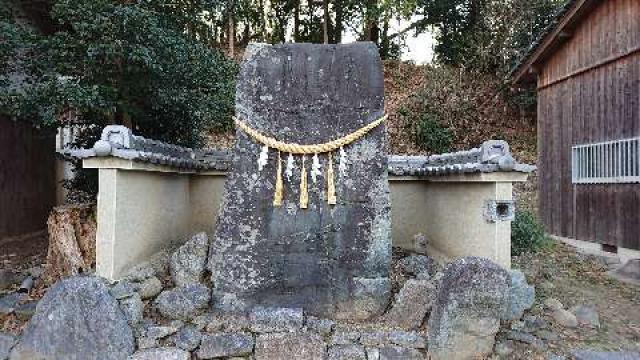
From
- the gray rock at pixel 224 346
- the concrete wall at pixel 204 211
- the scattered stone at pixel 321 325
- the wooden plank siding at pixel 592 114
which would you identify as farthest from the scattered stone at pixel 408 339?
the wooden plank siding at pixel 592 114

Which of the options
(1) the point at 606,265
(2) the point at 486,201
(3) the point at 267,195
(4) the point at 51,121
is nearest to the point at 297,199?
(3) the point at 267,195

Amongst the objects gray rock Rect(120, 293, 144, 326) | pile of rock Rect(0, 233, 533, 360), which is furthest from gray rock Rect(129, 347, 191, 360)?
gray rock Rect(120, 293, 144, 326)

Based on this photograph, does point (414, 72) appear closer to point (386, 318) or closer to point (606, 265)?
point (606, 265)

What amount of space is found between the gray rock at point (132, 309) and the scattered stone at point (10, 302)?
200cm

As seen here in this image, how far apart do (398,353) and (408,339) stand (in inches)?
7.4

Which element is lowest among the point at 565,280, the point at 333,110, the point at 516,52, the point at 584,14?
the point at 565,280

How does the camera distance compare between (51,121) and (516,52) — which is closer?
(51,121)

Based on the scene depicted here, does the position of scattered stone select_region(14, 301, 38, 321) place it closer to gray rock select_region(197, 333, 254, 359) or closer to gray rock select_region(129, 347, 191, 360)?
gray rock select_region(129, 347, 191, 360)

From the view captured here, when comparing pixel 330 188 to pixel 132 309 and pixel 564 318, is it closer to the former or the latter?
pixel 132 309

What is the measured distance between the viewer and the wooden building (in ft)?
31.5

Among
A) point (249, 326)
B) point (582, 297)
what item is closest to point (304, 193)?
point (249, 326)

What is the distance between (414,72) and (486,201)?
53.8 ft

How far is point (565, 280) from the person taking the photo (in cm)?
838

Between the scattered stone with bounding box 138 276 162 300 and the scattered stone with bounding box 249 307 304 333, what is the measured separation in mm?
1210
